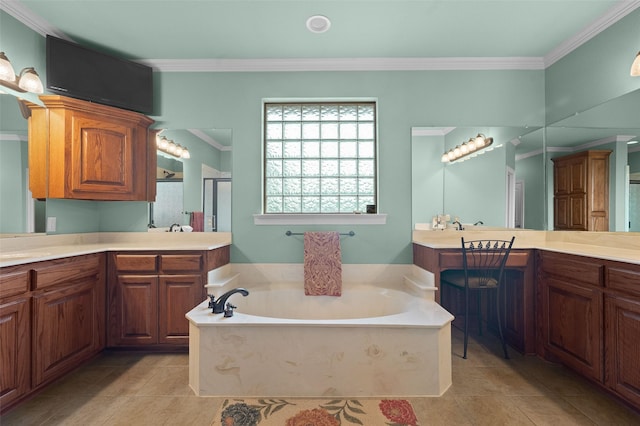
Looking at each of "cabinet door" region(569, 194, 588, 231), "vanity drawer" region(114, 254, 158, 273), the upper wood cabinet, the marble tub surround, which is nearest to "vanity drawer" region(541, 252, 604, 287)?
"cabinet door" region(569, 194, 588, 231)

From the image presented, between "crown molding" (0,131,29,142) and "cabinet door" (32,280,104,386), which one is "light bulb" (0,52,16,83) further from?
"cabinet door" (32,280,104,386)

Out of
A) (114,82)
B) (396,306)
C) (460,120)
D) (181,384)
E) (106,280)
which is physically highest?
(114,82)

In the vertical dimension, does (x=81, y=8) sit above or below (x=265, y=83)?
above

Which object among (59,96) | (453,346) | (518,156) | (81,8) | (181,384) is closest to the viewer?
(181,384)

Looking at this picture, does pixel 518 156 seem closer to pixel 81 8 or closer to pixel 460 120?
pixel 460 120

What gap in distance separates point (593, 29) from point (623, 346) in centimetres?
232

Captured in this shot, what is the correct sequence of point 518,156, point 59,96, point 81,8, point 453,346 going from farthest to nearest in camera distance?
point 518,156, point 453,346, point 59,96, point 81,8

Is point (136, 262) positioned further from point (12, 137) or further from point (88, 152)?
point (12, 137)

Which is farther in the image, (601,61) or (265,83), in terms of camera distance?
(265,83)

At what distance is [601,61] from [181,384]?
3.88m

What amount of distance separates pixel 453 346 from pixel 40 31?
4.16 meters

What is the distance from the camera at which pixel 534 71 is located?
2.85 meters

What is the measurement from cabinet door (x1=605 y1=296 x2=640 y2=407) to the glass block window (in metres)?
1.82

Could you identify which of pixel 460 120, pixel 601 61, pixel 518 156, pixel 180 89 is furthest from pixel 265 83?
pixel 601 61
